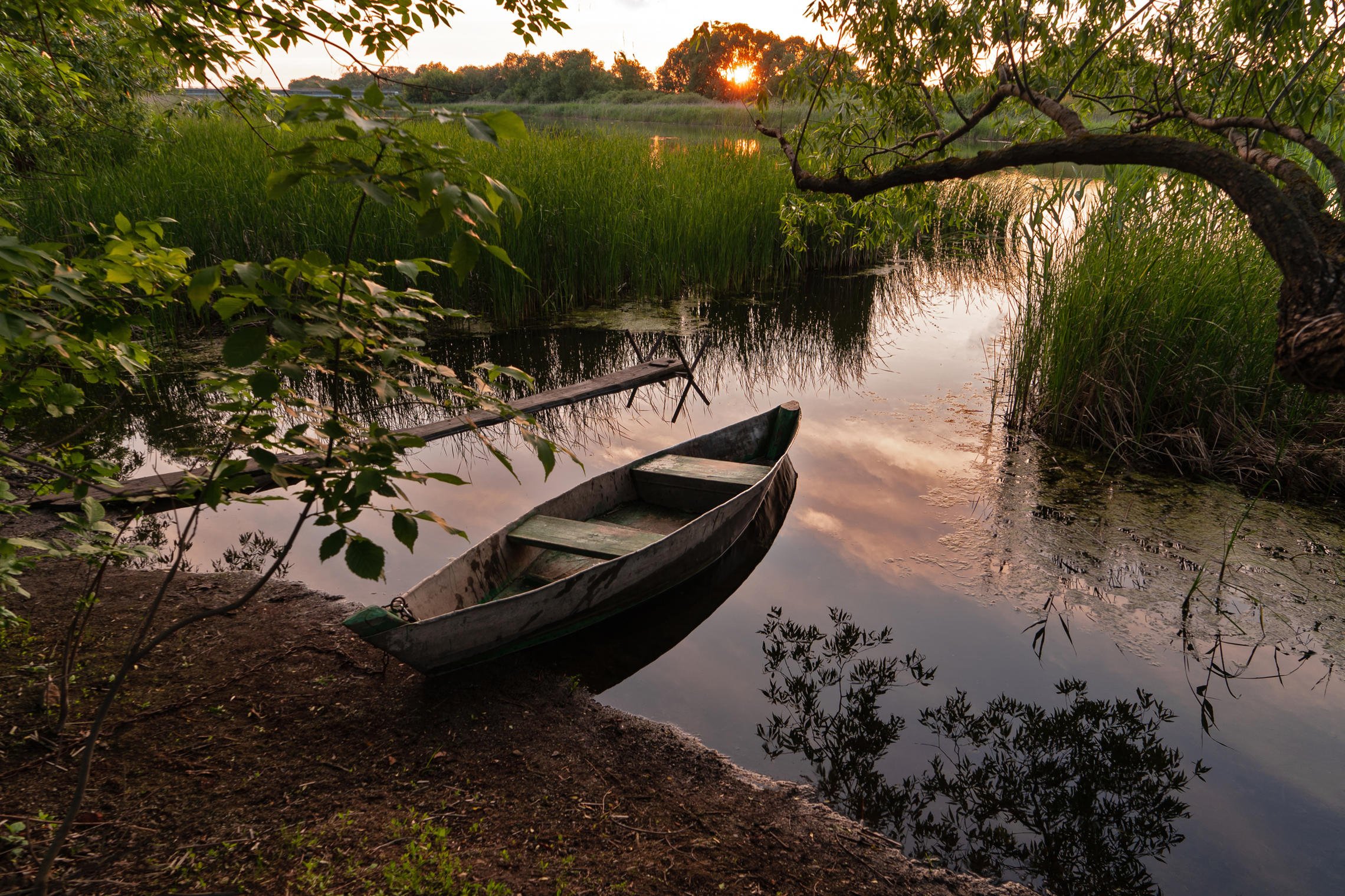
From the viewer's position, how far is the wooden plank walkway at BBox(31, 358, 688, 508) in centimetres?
464

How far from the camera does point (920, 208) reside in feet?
16.0

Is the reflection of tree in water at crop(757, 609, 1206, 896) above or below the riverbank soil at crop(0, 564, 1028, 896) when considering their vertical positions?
below

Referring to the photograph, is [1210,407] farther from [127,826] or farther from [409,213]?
[409,213]

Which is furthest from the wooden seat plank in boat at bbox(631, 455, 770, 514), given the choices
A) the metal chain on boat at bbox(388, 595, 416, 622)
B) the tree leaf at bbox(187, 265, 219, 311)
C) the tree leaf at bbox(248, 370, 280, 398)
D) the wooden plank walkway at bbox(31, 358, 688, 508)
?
the tree leaf at bbox(187, 265, 219, 311)

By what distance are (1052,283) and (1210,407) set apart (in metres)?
1.47

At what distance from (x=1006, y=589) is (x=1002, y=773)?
4.99 feet

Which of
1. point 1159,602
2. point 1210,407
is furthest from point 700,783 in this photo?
point 1210,407

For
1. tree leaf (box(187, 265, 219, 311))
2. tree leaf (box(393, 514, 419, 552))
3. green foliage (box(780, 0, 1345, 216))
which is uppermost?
A: green foliage (box(780, 0, 1345, 216))

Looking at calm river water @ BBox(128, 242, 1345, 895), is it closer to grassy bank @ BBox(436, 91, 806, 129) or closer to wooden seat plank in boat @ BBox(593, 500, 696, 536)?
wooden seat plank in boat @ BBox(593, 500, 696, 536)

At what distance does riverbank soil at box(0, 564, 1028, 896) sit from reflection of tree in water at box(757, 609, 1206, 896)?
0.22 meters

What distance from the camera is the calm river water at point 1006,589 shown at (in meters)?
3.21

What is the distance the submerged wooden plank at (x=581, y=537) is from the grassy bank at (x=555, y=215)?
2637mm

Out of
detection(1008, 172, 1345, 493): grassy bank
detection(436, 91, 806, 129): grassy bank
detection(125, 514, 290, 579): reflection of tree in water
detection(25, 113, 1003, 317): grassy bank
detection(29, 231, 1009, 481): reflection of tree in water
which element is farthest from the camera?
detection(436, 91, 806, 129): grassy bank

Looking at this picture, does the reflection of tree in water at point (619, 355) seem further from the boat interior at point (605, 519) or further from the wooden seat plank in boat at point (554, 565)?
the wooden seat plank in boat at point (554, 565)
